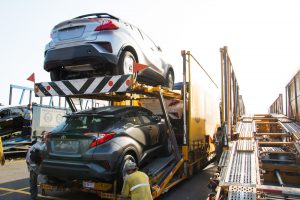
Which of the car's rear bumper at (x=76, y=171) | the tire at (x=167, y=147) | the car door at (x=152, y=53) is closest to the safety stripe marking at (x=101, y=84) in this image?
the car's rear bumper at (x=76, y=171)

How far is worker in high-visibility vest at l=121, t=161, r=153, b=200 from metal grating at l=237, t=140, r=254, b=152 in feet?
9.73

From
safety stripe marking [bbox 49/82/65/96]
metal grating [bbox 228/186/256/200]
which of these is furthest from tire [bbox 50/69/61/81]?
metal grating [bbox 228/186/256/200]

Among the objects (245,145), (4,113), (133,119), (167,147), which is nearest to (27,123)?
(4,113)

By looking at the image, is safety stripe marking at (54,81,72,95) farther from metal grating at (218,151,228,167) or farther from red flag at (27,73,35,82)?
metal grating at (218,151,228,167)

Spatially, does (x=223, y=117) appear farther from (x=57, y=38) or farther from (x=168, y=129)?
(x=57, y=38)

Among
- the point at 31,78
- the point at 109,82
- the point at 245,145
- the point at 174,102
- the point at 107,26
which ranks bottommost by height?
the point at 245,145

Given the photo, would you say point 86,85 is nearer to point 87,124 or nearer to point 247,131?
point 87,124

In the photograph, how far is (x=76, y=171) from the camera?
4922mm

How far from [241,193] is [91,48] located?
366cm

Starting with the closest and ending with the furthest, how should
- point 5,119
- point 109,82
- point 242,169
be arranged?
point 242,169 → point 109,82 → point 5,119

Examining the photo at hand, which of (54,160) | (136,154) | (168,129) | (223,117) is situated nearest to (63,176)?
(54,160)

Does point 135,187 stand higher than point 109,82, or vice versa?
point 109,82

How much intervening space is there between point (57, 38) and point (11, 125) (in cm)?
807

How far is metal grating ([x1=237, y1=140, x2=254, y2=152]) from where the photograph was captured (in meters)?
6.09
